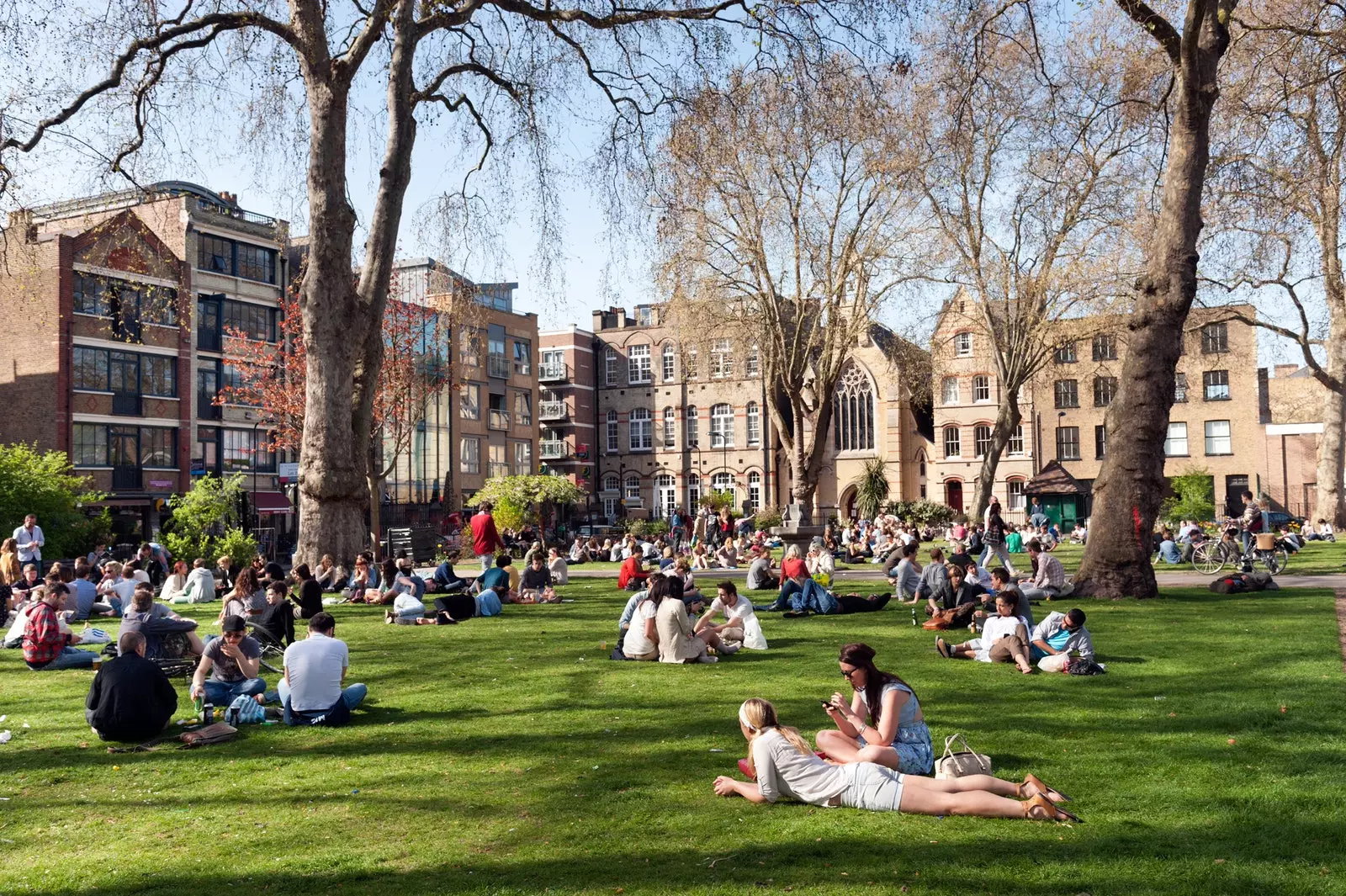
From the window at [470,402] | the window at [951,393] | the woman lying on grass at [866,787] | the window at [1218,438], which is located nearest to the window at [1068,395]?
the window at [951,393]

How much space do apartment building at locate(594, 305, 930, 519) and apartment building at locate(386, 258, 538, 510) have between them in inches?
292

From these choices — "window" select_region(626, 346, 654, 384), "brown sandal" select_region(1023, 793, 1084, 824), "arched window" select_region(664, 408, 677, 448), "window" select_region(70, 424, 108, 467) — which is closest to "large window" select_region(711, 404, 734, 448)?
"arched window" select_region(664, 408, 677, 448)

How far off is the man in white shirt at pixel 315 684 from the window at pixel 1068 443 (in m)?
54.6

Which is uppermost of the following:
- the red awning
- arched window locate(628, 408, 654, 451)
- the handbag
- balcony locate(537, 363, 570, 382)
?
balcony locate(537, 363, 570, 382)

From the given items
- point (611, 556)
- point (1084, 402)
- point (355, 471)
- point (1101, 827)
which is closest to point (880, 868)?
point (1101, 827)

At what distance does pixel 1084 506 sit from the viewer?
173 feet

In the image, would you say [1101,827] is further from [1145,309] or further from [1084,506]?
[1084,506]

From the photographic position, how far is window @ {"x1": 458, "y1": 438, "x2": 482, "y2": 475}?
57.8m

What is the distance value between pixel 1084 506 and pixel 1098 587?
37356 millimetres

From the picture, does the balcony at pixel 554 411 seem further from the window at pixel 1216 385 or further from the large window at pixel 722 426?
the window at pixel 1216 385

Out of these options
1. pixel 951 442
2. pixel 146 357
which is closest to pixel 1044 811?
pixel 146 357

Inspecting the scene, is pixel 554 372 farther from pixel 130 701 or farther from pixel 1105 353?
pixel 130 701

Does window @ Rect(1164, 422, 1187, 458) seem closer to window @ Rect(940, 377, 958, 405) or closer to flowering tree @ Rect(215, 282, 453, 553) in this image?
window @ Rect(940, 377, 958, 405)

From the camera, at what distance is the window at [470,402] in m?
58.0
